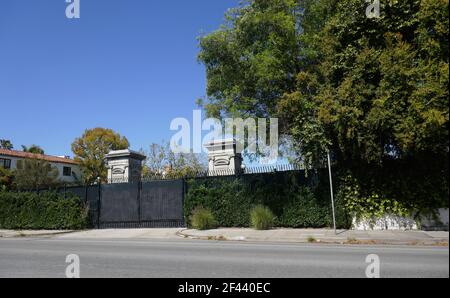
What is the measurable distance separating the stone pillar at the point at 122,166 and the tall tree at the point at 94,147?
2840cm

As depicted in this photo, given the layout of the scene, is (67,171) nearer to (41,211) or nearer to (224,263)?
(41,211)

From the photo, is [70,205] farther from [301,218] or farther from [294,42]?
[294,42]

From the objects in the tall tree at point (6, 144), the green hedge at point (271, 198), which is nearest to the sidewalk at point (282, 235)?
the green hedge at point (271, 198)

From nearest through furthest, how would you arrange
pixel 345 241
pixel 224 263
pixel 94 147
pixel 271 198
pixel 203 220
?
1. pixel 224 263
2. pixel 345 241
3. pixel 271 198
4. pixel 203 220
5. pixel 94 147

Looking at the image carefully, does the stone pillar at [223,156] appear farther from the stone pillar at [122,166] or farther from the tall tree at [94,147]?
the tall tree at [94,147]

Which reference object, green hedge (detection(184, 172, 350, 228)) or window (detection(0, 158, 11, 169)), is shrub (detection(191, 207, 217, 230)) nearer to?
green hedge (detection(184, 172, 350, 228))

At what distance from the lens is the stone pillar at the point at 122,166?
23.4 meters

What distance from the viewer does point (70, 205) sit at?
22.4 meters

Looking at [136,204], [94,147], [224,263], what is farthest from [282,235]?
[94,147]

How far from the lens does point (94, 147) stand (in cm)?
5212

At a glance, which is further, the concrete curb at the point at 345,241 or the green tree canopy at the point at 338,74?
the green tree canopy at the point at 338,74

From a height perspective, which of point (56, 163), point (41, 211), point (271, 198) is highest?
point (56, 163)

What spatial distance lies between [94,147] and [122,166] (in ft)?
99.9
